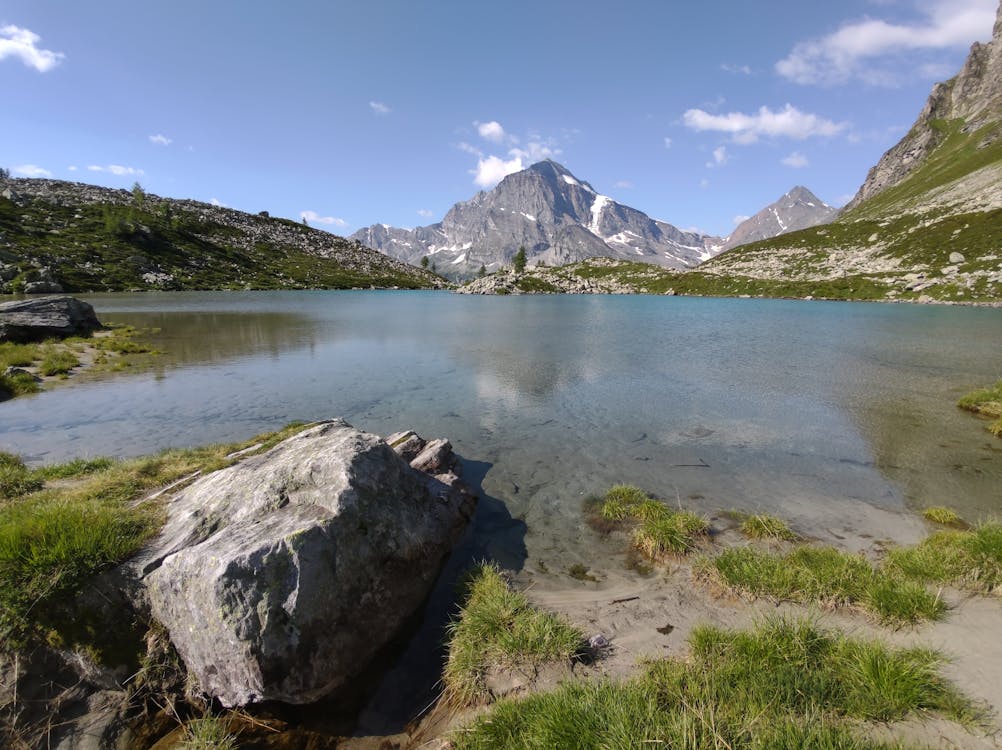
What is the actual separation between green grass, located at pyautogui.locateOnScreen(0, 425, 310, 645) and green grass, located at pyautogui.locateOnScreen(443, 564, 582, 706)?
604 centimetres

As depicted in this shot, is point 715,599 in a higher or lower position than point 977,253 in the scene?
lower

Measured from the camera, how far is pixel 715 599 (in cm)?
884

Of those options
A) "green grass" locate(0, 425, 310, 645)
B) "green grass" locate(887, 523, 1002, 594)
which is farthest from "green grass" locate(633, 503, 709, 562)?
"green grass" locate(0, 425, 310, 645)

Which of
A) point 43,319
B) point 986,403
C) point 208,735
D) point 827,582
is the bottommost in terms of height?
point 208,735

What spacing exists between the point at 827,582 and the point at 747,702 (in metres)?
4.41

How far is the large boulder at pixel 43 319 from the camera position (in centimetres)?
3769

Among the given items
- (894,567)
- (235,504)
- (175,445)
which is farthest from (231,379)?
(894,567)

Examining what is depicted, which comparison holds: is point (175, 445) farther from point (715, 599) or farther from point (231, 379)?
point (715, 599)

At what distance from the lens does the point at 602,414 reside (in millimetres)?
21953

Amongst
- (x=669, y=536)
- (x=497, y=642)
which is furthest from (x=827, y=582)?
A: (x=497, y=642)

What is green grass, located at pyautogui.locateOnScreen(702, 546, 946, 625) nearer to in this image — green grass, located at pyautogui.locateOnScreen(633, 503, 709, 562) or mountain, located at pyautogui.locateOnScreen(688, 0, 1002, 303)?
green grass, located at pyautogui.locateOnScreen(633, 503, 709, 562)

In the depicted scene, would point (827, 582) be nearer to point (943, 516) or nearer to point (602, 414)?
point (943, 516)

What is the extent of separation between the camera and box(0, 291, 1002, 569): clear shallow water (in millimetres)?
13961

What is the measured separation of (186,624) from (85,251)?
182346mm
